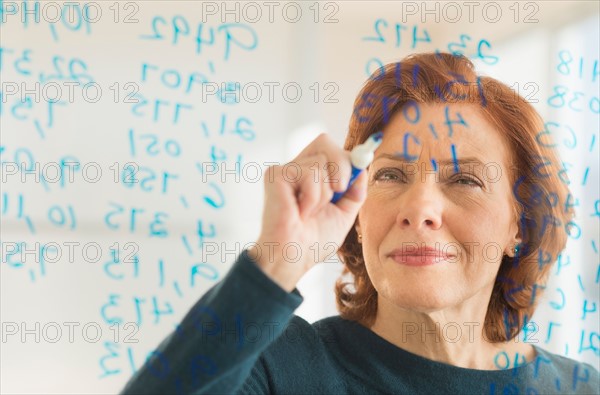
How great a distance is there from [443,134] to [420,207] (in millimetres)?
87

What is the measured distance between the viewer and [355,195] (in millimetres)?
682

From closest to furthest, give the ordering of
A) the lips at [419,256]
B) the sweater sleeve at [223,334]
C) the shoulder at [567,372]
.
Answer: the sweater sleeve at [223,334] < the lips at [419,256] < the shoulder at [567,372]

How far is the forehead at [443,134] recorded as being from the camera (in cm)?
78

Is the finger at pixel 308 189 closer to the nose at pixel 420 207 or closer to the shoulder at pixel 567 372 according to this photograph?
the nose at pixel 420 207

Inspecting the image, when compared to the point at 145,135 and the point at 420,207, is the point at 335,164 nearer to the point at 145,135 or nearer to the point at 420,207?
the point at 420,207

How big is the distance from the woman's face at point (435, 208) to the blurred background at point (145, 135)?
0.37 ft

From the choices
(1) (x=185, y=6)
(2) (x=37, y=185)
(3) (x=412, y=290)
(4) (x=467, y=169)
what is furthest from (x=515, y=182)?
(2) (x=37, y=185)

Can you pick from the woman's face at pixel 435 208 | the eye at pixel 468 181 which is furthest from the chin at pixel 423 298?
the eye at pixel 468 181

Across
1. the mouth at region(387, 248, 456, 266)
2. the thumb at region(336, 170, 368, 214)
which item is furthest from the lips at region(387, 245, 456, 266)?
the thumb at region(336, 170, 368, 214)

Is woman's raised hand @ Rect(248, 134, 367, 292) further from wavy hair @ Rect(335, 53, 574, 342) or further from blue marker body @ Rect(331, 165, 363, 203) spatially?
wavy hair @ Rect(335, 53, 574, 342)

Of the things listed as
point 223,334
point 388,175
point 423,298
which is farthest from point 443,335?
point 223,334

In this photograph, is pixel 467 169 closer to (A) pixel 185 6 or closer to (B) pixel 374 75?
(B) pixel 374 75

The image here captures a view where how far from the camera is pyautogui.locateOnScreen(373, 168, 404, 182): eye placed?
79 cm

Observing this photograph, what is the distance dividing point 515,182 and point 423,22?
0.23 meters
